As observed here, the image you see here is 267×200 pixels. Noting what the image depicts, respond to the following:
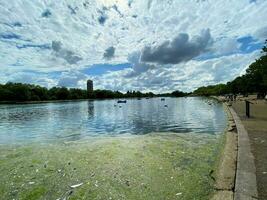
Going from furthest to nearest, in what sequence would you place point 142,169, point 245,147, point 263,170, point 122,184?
point 245,147, point 142,169, point 122,184, point 263,170

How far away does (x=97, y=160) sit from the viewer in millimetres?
10742

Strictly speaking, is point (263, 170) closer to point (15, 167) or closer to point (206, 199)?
point (206, 199)

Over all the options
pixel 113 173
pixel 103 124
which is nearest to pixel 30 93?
pixel 103 124

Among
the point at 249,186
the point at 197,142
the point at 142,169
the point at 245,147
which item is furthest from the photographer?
the point at 197,142

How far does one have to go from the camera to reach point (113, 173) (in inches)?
344

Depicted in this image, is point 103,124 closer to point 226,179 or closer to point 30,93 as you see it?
point 226,179

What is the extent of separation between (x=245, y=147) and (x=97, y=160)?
5.90m

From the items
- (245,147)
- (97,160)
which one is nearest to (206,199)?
(245,147)

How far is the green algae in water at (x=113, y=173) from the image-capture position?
22.7 ft

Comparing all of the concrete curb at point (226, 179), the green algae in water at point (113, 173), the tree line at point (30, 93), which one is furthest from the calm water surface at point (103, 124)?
the tree line at point (30, 93)

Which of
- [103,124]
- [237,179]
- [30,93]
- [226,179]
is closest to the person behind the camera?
[237,179]

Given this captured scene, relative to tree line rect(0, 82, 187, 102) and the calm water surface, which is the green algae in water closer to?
the calm water surface

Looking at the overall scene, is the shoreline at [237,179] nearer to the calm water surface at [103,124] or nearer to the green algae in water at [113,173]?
the green algae in water at [113,173]

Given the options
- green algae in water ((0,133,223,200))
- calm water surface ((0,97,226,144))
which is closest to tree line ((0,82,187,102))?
calm water surface ((0,97,226,144))
